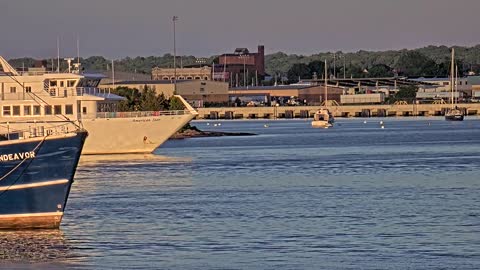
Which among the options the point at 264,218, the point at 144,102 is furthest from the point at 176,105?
the point at 264,218

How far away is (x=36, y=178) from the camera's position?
3809 cm

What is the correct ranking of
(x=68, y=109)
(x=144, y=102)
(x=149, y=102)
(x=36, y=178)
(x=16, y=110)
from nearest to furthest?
(x=36, y=178)
(x=16, y=110)
(x=68, y=109)
(x=149, y=102)
(x=144, y=102)

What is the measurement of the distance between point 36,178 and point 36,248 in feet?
8.64

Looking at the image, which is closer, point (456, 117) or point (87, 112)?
point (87, 112)

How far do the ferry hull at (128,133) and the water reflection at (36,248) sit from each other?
143 feet

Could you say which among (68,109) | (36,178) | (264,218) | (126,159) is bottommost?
(126,159)

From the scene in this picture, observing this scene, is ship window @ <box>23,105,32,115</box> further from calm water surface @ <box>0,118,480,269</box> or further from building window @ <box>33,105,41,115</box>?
calm water surface @ <box>0,118,480,269</box>

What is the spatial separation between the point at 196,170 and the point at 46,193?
34528 mm

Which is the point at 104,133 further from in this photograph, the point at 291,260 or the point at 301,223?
the point at 291,260

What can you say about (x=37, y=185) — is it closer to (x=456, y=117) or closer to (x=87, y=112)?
(x=87, y=112)

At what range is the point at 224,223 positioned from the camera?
42031 mm

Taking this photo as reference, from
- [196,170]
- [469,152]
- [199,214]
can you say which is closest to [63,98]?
[196,170]

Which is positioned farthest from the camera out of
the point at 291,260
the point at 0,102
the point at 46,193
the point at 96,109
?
the point at 96,109

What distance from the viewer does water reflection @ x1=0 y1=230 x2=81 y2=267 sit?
34.3 metres
